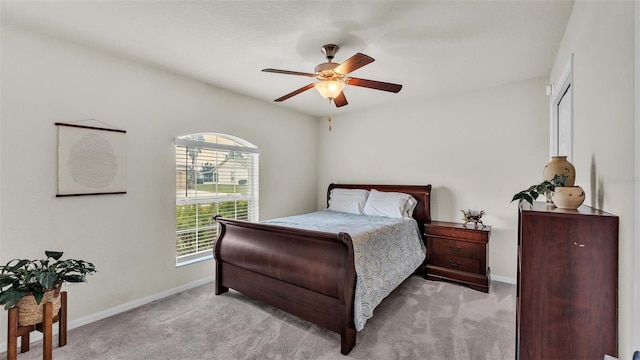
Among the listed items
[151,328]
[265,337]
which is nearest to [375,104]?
[265,337]

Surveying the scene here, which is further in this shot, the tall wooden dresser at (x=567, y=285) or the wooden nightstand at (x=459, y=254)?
the wooden nightstand at (x=459, y=254)

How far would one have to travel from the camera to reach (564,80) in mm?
2223

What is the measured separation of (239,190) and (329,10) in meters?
2.69

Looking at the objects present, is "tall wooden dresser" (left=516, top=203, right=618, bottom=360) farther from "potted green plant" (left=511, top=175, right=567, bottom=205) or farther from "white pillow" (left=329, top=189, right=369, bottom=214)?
"white pillow" (left=329, top=189, right=369, bottom=214)

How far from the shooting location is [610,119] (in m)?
1.26

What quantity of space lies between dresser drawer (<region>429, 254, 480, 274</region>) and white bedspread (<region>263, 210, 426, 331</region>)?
0.53 ft

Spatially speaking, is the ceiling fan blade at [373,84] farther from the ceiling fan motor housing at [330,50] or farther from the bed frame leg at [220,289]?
the bed frame leg at [220,289]

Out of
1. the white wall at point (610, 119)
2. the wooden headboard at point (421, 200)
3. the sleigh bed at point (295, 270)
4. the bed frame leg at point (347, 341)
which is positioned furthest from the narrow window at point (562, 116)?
the bed frame leg at point (347, 341)

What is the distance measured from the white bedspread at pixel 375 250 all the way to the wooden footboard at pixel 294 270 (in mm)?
117

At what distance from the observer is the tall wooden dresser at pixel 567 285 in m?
1.17

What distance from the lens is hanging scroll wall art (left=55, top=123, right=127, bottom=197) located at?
2.37m

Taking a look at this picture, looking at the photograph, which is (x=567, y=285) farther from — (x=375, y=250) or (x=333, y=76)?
(x=333, y=76)

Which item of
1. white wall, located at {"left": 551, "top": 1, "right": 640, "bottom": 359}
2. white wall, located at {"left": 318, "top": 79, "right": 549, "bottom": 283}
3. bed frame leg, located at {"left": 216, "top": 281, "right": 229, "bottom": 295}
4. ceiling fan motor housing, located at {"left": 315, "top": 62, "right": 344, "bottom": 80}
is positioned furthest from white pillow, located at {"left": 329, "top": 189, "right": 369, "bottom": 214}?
white wall, located at {"left": 551, "top": 1, "right": 640, "bottom": 359}

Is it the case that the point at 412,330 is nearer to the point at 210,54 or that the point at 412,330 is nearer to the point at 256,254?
the point at 256,254
